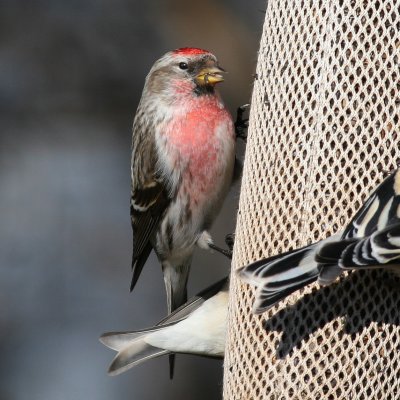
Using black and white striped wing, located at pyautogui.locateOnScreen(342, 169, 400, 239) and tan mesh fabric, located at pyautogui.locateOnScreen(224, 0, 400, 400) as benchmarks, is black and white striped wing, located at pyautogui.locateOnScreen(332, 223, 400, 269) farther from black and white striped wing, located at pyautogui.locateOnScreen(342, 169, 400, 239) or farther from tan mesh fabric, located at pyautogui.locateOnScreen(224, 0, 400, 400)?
tan mesh fabric, located at pyautogui.locateOnScreen(224, 0, 400, 400)

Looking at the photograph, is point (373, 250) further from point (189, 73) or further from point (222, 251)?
point (189, 73)

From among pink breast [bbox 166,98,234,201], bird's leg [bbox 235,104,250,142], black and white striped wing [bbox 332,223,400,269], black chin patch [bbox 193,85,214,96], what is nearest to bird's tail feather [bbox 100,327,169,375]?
pink breast [bbox 166,98,234,201]

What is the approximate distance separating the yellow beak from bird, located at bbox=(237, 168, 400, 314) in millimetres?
1734

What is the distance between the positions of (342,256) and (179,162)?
202 centimetres

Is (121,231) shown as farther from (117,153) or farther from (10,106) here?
(10,106)

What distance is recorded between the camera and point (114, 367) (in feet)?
14.8

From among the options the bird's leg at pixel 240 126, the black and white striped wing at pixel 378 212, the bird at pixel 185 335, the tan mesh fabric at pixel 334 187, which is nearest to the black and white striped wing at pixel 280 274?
the black and white striped wing at pixel 378 212

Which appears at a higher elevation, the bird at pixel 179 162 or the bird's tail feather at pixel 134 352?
the bird at pixel 179 162

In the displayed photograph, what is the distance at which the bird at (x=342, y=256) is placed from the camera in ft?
9.50

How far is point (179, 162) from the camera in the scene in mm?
4820

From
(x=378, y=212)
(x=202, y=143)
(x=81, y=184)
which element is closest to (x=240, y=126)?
(x=202, y=143)

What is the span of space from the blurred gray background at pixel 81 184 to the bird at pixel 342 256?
3541 mm

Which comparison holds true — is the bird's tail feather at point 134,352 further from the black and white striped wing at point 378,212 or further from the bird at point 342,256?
the black and white striped wing at point 378,212

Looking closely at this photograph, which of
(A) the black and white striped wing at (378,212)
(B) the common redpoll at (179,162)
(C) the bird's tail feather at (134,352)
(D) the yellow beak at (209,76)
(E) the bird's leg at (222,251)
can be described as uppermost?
(D) the yellow beak at (209,76)
